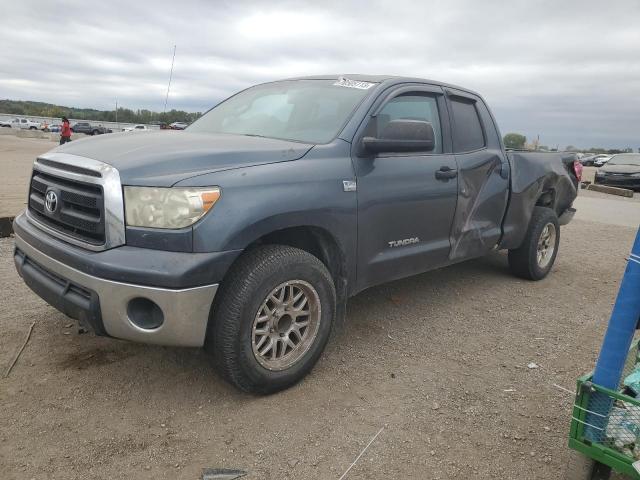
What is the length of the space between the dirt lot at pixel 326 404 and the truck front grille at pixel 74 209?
87 cm

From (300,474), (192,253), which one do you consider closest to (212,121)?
(192,253)

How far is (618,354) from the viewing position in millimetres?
2008

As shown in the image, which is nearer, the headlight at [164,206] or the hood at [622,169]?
the headlight at [164,206]

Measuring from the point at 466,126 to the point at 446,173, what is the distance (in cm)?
74

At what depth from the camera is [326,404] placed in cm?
290

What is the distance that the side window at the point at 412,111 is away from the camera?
363 centimetres

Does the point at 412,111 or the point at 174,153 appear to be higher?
the point at 412,111

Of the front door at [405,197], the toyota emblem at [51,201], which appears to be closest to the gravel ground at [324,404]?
the front door at [405,197]

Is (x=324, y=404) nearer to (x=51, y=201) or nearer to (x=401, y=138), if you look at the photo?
(x=401, y=138)

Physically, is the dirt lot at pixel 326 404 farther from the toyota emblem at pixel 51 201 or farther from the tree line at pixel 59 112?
the tree line at pixel 59 112

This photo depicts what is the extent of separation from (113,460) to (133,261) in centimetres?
89

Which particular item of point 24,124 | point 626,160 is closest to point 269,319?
point 626,160

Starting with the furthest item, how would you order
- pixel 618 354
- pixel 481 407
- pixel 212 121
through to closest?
pixel 212 121 → pixel 481 407 → pixel 618 354

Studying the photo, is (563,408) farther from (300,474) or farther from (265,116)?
(265,116)
